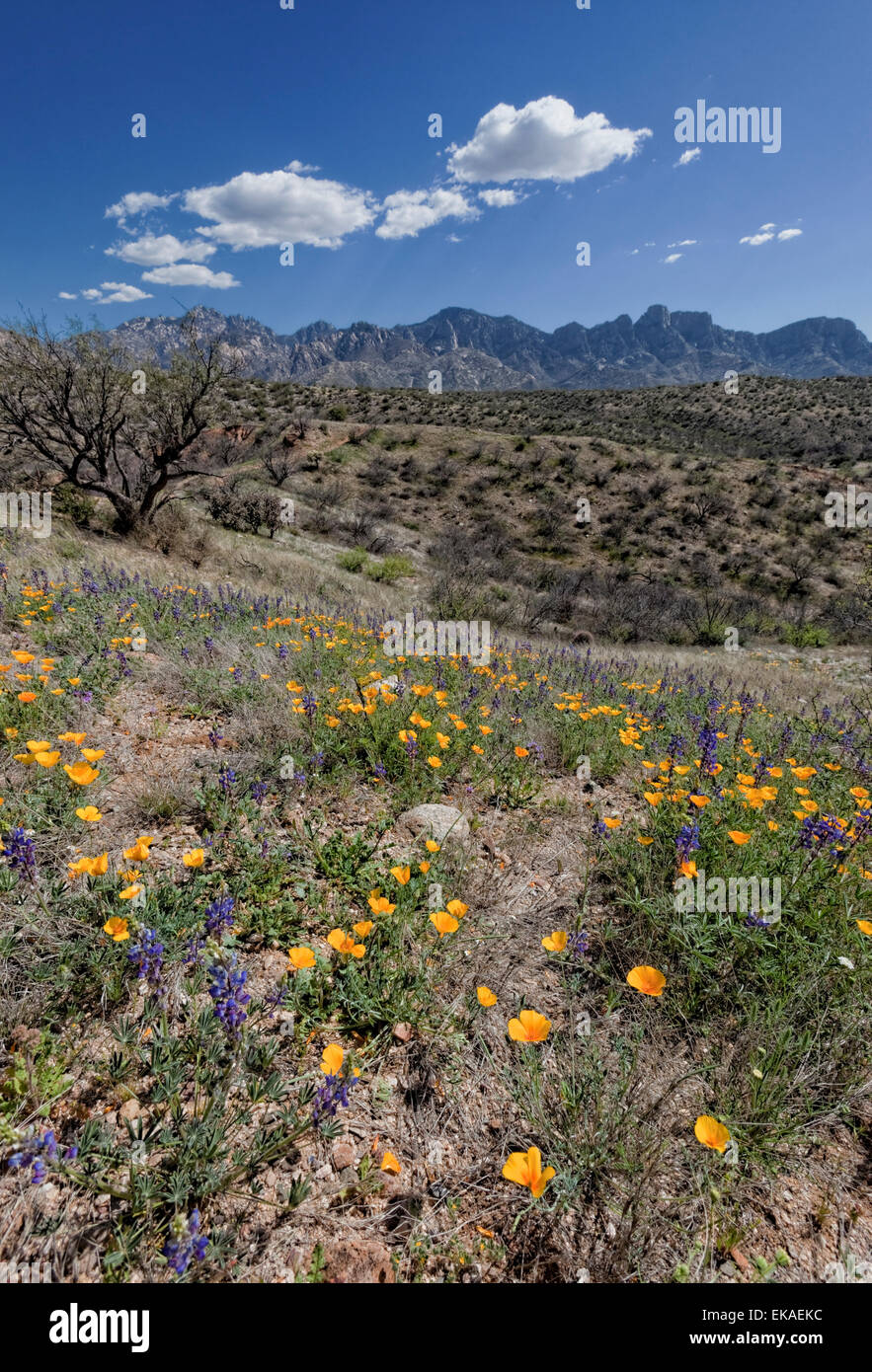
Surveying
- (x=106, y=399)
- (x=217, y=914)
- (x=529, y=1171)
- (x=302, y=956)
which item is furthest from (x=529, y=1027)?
(x=106, y=399)

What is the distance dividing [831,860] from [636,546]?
26.2 m

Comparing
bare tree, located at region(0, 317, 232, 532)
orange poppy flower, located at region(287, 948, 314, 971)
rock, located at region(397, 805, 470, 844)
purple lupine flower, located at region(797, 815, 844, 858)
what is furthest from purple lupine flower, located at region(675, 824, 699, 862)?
bare tree, located at region(0, 317, 232, 532)

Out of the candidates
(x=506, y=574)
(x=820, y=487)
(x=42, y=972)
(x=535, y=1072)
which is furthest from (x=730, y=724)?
(x=820, y=487)

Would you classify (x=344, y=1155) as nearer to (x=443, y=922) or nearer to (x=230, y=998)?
(x=230, y=998)

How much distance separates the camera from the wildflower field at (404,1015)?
150cm

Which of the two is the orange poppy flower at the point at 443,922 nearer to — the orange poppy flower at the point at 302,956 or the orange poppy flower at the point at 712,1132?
the orange poppy flower at the point at 302,956

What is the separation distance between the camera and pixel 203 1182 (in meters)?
1.47

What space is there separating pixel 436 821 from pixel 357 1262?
184 cm

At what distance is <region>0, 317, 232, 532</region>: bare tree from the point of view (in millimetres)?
11578

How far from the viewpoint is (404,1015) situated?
6.59 feet

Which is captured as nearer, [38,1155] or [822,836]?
[38,1155]

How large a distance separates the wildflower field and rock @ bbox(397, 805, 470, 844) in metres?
0.02

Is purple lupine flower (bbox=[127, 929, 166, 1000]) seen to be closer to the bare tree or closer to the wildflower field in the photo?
the wildflower field

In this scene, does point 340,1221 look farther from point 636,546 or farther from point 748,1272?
point 636,546
